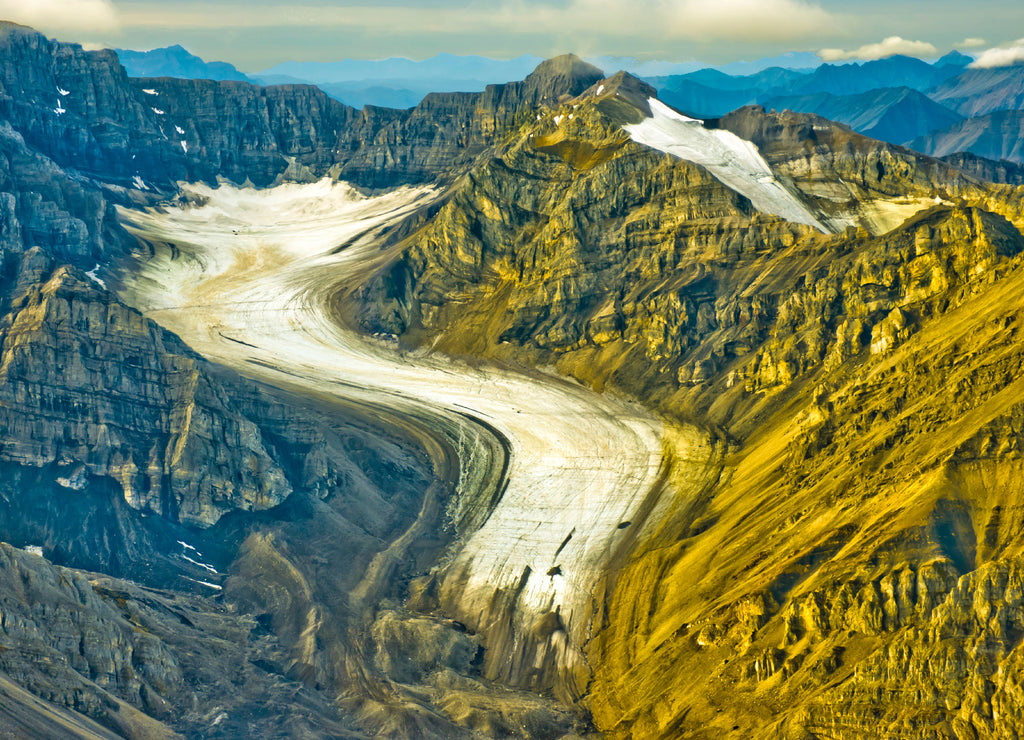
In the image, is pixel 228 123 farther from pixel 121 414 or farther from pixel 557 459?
pixel 557 459

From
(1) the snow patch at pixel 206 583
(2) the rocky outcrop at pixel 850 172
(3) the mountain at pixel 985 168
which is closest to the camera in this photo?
(1) the snow patch at pixel 206 583

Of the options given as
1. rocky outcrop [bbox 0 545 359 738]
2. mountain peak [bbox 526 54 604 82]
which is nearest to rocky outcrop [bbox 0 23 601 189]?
mountain peak [bbox 526 54 604 82]

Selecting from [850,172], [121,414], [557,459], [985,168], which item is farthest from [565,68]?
[121,414]

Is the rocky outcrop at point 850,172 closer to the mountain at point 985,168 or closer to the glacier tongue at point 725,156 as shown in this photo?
the glacier tongue at point 725,156

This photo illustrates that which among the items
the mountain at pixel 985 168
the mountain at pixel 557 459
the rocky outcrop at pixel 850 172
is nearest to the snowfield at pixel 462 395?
the mountain at pixel 557 459

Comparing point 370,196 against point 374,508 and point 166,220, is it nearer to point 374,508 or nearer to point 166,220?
point 166,220
